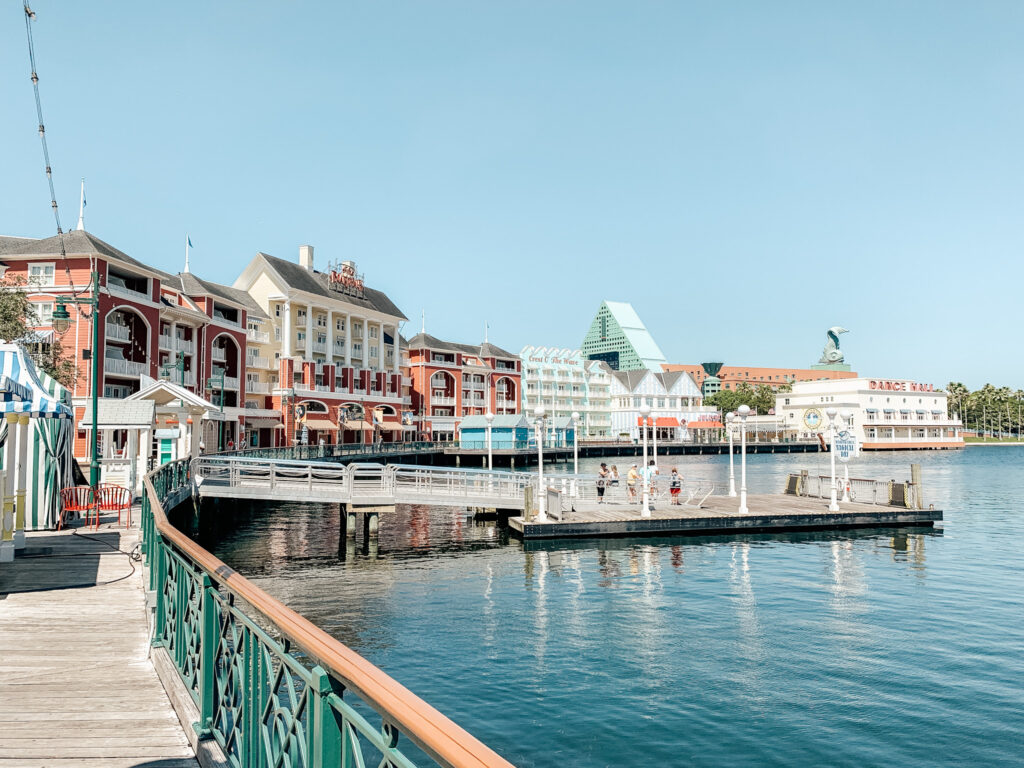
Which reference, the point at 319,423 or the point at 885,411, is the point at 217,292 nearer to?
the point at 319,423

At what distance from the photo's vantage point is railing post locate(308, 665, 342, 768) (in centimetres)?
300

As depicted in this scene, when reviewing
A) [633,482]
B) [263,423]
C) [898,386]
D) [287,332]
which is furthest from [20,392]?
[898,386]

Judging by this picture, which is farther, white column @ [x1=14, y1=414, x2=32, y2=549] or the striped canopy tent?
white column @ [x1=14, y1=414, x2=32, y2=549]

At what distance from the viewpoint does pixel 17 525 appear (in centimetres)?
1345

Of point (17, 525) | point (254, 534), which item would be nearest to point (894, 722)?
point (17, 525)

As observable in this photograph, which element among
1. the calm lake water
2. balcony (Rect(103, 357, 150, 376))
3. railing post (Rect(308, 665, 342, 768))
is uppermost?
balcony (Rect(103, 357, 150, 376))

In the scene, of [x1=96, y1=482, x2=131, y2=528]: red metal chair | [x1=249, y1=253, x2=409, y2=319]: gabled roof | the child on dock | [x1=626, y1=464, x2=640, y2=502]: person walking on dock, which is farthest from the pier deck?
[x1=249, y1=253, x2=409, y2=319]: gabled roof

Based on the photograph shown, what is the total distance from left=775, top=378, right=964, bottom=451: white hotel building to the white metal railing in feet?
365

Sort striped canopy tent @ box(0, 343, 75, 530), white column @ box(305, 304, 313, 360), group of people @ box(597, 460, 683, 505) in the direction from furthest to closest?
white column @ box(305, 304, 313, 360)
group of people @ box(597, 460, 683, 505)
striped canopy tent @ box(0, 343, 75, 530)

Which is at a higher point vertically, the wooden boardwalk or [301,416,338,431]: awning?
[301,416,338,431]: awning

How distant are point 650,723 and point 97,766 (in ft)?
26.3

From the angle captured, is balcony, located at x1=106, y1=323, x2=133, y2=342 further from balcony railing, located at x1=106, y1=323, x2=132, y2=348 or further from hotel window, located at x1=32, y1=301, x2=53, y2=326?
hotel window, located at x1=32, y1=301, x2=53, y2=326

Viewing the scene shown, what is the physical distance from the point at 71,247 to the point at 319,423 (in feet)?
105

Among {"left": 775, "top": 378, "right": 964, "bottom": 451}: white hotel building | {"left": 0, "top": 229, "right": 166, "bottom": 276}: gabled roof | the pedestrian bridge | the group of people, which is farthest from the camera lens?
{"left": 775, "top": 378, "right": 964, "bottom": 451}: white hotel building
